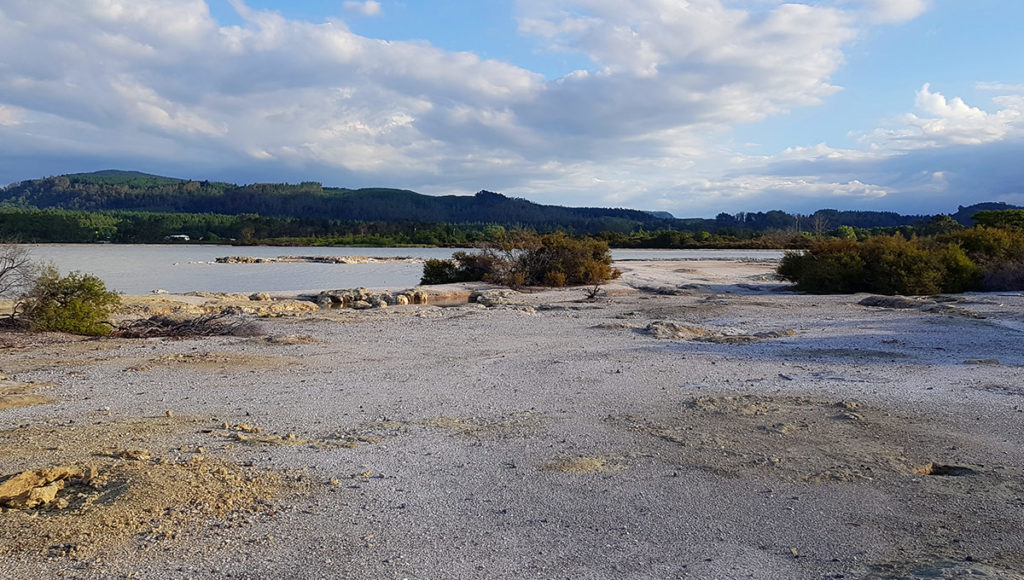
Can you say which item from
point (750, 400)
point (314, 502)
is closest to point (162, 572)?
point (314, 502)

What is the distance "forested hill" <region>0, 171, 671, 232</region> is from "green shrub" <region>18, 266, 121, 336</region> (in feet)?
382

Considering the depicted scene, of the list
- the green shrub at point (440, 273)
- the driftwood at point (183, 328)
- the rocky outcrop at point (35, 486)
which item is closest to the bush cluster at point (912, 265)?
the green shrub at point (440, 273)

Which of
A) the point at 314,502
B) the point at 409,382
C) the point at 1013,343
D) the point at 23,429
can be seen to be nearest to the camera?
the point at 314,502

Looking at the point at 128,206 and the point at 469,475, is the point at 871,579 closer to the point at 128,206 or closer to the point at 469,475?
the point at 469,475

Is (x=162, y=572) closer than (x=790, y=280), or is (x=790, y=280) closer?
(x=162, y=572)

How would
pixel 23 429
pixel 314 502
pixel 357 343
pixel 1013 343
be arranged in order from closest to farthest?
pixel 314 502, pixel 23 429, pixel 1013 343, pixel 357 343

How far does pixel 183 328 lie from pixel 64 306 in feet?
6.44

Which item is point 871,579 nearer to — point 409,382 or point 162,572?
point 162,572

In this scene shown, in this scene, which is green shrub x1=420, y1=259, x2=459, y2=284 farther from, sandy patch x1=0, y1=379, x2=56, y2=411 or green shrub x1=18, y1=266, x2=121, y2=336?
sandy patch x1=0, y1=379, x2=56, y2=411

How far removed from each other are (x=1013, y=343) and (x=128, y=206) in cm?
15564

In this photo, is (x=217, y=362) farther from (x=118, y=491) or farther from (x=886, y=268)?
(x=886, y=268)

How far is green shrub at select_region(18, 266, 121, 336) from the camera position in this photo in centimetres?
1195

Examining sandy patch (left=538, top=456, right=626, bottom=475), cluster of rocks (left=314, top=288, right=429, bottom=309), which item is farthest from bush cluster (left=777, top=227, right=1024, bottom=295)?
sandy patch (left=538, top=456, right=626, bottom=475)

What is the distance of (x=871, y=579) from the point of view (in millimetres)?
3350
